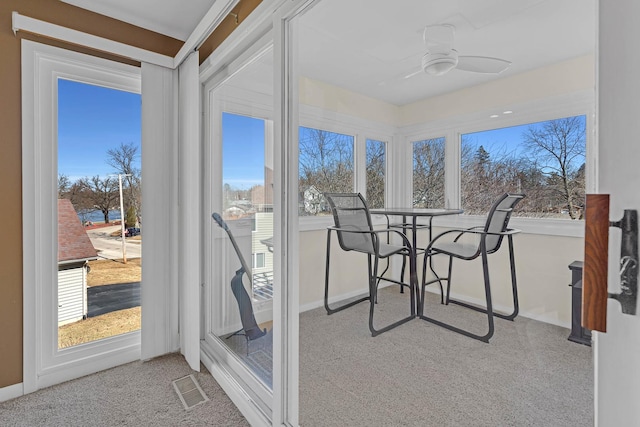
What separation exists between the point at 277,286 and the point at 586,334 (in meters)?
1.17

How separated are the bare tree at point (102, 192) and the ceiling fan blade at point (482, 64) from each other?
2.54m

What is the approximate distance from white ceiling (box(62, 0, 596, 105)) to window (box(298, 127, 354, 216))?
27 centimetres

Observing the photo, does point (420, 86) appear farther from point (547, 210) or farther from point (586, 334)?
point (586, 334)

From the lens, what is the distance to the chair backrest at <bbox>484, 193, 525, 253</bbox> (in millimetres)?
955

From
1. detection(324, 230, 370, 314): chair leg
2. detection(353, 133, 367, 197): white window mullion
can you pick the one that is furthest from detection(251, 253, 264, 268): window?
detection(353, 133, 367, 197): white window mullion

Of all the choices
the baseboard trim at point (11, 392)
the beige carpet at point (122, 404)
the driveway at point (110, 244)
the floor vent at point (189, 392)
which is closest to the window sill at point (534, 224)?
the beige carpet at point (122, 404)

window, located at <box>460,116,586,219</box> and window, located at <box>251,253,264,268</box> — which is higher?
window, located at <box>460,116,586,219</box>

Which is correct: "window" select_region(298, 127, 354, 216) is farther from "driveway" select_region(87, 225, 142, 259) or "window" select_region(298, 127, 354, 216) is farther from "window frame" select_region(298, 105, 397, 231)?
"driveway" select_region(87, 225, 142, 259)

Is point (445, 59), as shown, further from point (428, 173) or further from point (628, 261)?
point (628, 261)

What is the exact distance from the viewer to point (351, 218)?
155 centimetres

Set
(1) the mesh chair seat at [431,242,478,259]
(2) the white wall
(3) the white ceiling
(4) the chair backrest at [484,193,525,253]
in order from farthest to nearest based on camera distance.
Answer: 1. (1) the mesh chair seat at [431,242,478,259]
2. (4) the chair backrest at [484,193,525,253]
3. (3) the white ceiling
4. (2) the white wall

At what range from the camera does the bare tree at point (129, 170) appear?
248 cm

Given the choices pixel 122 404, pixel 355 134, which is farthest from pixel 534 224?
pixel 122 404

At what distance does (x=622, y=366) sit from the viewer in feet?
2.04
